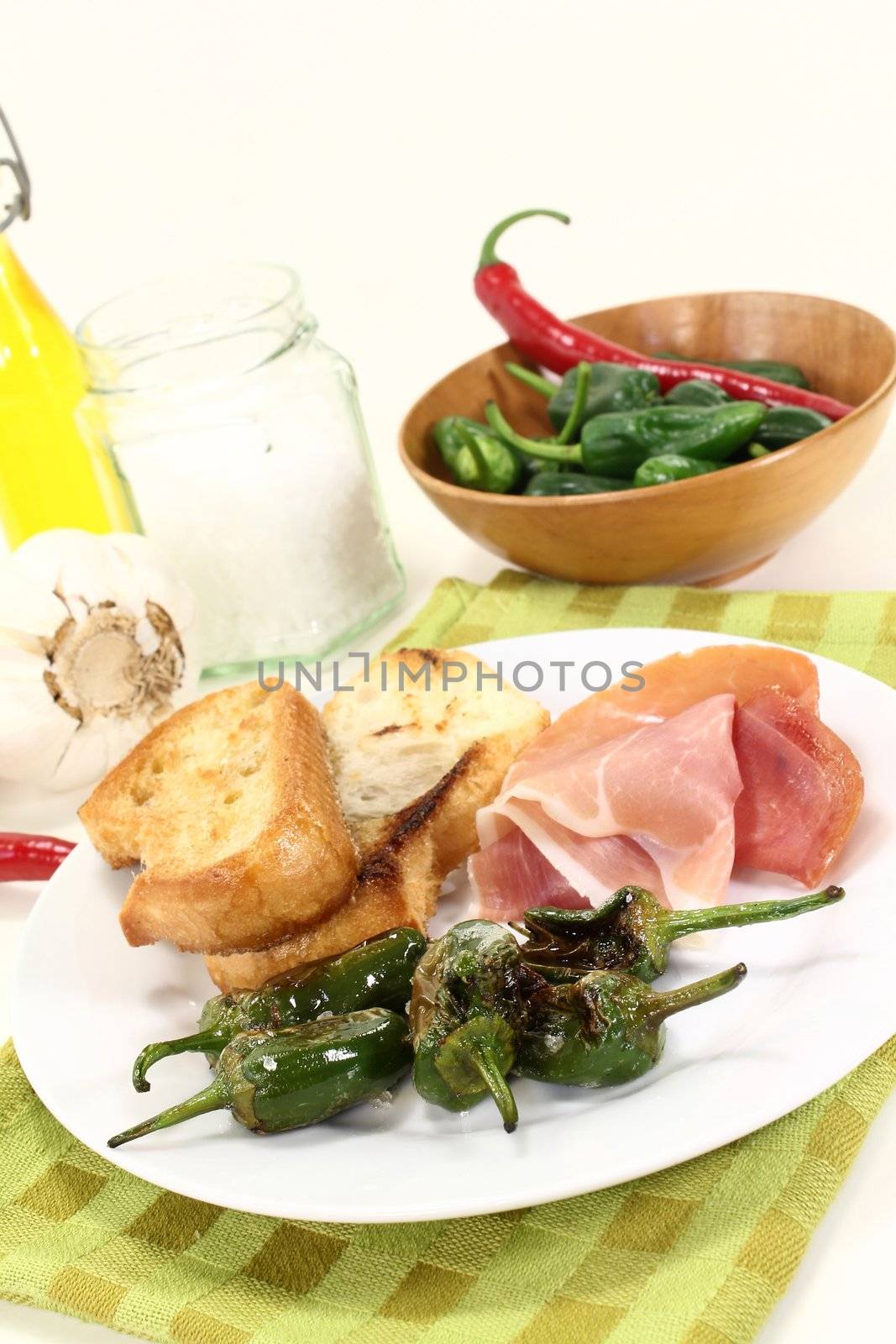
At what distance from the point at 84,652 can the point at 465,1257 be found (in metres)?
1.97

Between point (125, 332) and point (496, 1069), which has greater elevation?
point (125, 332)

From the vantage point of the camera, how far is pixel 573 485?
372 centimetres

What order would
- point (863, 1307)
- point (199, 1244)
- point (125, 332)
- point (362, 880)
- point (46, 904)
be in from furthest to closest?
point (125, 332) → point (46, 904) → point (362, 880) → point (199, 1244) → point (863, 1307)

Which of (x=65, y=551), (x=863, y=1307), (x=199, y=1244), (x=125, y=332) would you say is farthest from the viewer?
(x=125, y=332)

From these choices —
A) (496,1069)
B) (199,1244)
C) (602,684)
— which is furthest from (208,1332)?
(602,684)

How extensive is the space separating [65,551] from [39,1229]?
1785 millimetres

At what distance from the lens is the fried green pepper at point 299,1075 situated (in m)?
1.98

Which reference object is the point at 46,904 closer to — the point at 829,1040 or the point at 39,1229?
the point at 39,1229

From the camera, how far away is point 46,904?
8.97ft

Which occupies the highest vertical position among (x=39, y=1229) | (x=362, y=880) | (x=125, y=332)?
(x=125, y=332)

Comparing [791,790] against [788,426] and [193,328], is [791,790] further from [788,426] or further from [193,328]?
[193,328]

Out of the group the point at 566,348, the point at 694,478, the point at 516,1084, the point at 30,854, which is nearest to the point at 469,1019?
the point at 516,1084

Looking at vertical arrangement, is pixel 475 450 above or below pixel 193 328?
below

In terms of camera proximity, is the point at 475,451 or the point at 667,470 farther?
the point at 475,451
